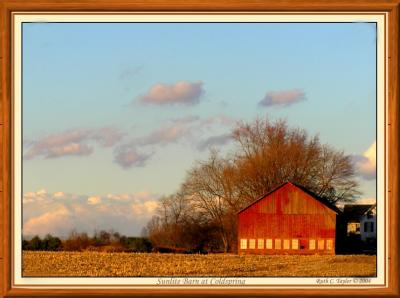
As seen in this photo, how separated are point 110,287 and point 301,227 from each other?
208 inches

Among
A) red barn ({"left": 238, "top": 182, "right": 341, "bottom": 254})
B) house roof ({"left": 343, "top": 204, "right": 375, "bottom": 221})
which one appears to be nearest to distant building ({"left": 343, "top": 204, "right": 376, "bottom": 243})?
house roof ({"left": 343, "top": 204, "right": 375, "bottom": 221})

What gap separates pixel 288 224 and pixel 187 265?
8.46ft

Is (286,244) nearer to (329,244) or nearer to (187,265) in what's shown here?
(329,244)

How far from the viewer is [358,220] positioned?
17500mm

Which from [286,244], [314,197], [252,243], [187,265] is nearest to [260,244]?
[252,243]

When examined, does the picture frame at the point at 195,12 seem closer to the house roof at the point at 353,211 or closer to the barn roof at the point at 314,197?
the house roof at the point at 353,211

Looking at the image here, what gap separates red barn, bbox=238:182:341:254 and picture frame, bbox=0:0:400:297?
153 inches

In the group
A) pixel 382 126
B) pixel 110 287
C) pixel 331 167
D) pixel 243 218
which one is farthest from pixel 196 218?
pixel 382 126

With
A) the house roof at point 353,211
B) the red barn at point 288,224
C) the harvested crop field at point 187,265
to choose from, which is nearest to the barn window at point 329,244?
the red barn at point 288,224

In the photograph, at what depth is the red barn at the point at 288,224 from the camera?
16.3m

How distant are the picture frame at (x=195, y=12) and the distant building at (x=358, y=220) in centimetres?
291

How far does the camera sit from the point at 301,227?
16.4 meters

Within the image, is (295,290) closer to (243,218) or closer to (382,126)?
(382,126)

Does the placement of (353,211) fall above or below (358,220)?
above
